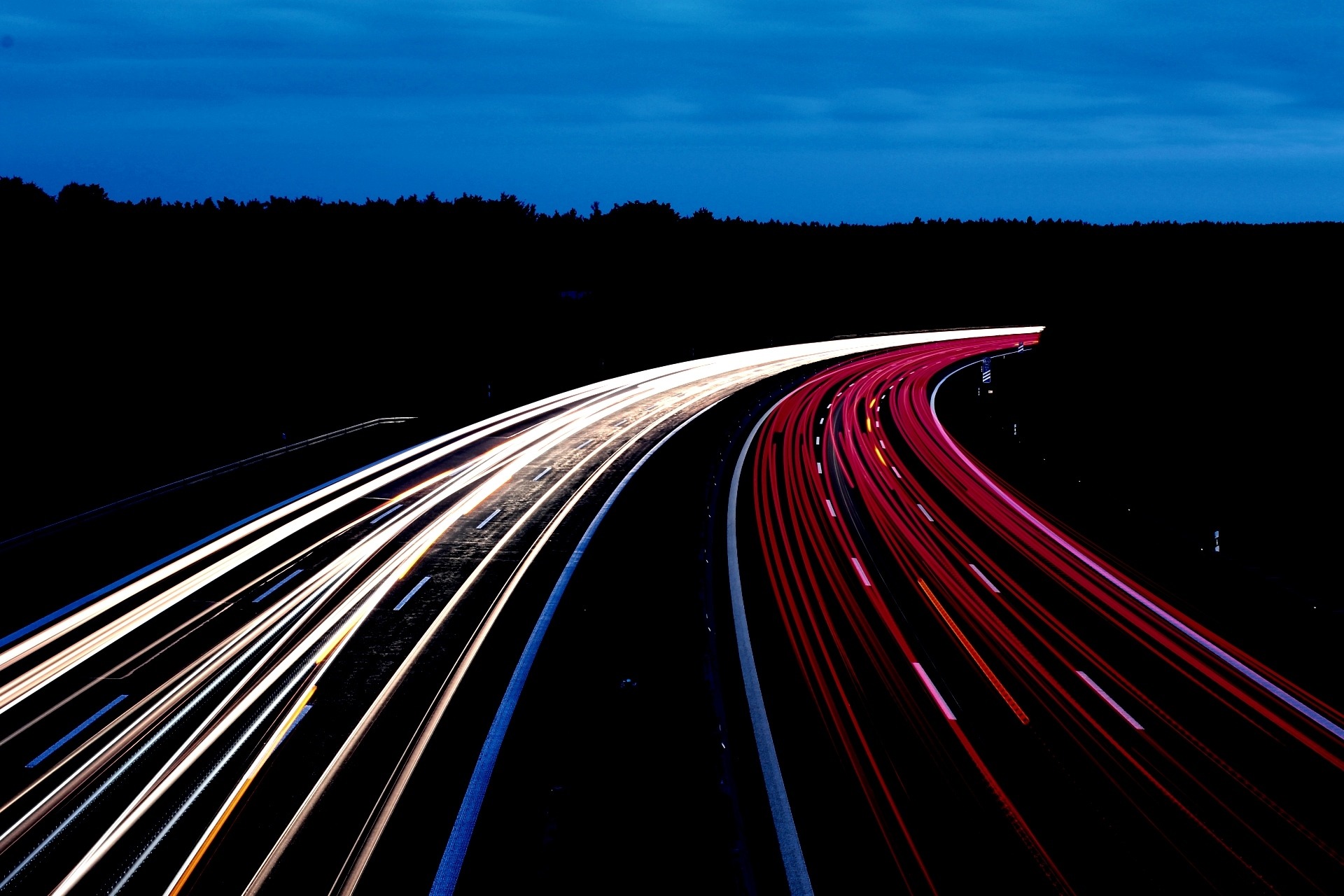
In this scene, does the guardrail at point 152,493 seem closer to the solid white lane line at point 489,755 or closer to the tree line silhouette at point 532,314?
the tree line silhouette at point 532,314

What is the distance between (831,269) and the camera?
12462 centimetres


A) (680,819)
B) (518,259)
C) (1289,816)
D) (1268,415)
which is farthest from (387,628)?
(518,259)

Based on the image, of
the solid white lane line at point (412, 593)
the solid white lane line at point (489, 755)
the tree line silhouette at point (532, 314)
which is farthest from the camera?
the tree line silhouette at point (532, 314)

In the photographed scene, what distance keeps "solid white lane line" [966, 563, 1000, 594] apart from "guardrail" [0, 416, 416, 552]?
19936 millimetres

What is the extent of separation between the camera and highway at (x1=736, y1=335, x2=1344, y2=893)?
31.8 ft

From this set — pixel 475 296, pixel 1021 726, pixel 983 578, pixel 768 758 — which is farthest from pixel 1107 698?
pixel 475 296

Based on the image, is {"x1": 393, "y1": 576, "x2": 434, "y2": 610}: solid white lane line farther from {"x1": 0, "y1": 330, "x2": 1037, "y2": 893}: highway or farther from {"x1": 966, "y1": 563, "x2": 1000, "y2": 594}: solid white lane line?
{"x1": 966, "y1": 563, "x2": 1000, "y2": 594}: solid white lane line

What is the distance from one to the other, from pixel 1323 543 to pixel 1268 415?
11830mm

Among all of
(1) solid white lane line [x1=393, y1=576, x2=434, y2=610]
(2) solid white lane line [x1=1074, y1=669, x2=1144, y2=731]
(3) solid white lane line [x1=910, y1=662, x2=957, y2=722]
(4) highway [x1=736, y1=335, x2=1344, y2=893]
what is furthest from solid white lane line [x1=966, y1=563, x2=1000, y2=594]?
(1) solid white lane line [x1=393, y1=576, x2=434, y2=610]

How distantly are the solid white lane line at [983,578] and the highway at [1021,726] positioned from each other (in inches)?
3.2

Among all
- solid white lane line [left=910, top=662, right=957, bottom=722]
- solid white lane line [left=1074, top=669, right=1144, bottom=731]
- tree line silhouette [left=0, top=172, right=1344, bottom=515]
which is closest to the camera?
solid white lane line [left=1074, top=669, right=1144, bottom=731]

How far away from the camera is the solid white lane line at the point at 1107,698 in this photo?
1252cm

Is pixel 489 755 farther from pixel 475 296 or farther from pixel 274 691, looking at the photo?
pixel 475 296

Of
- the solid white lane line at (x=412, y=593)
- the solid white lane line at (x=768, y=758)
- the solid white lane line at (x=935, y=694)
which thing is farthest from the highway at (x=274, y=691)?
the solid white lane line at (x=935, y=694)
